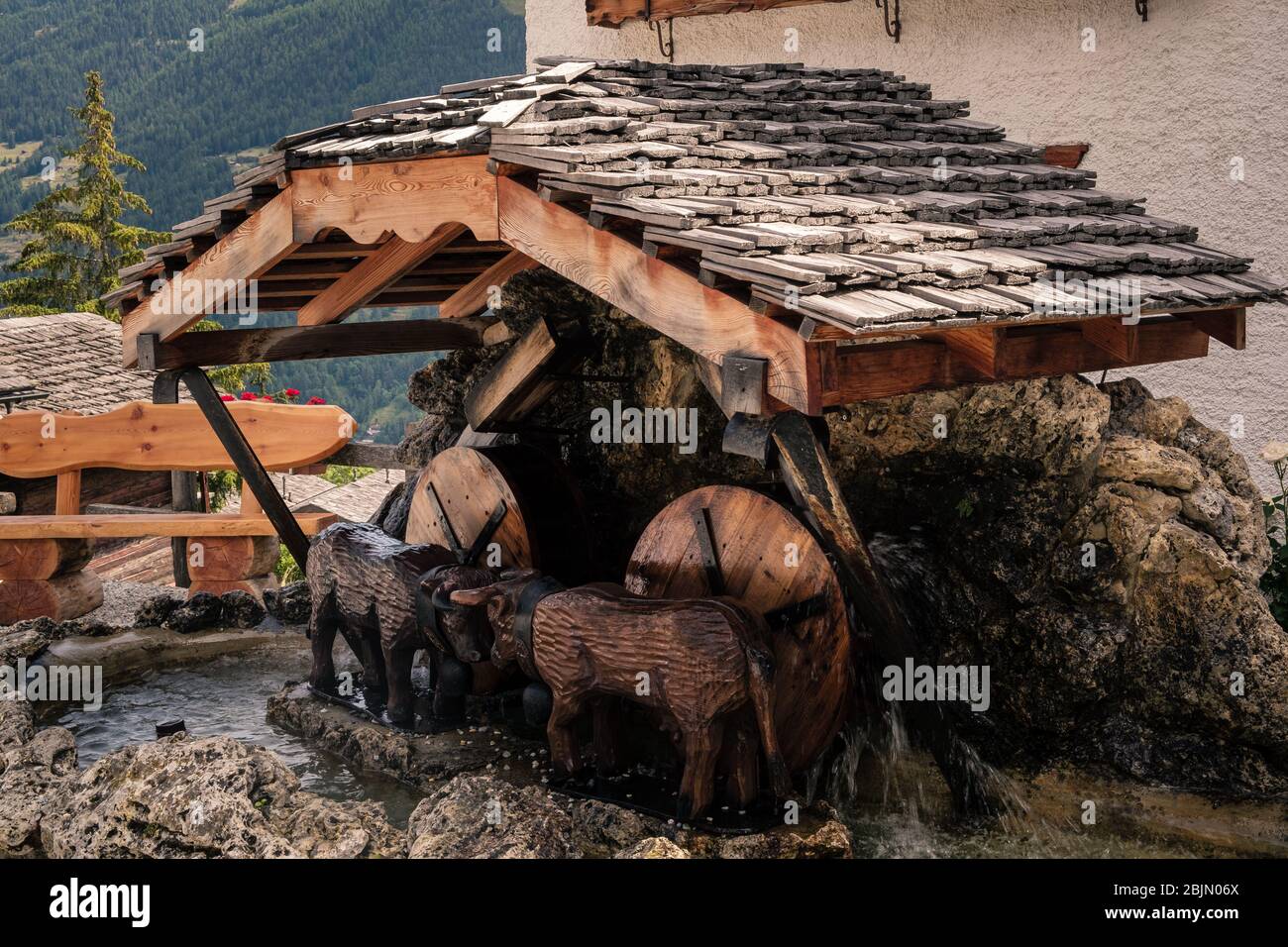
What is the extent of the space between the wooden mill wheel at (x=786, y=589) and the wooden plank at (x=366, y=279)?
2.28 metres

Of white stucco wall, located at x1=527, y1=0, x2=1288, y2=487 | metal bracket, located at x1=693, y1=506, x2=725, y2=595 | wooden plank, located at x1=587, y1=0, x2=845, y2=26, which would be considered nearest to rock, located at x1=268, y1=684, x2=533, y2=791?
metal bracket, located at x1=693, y1=506, x2=725, y2=595

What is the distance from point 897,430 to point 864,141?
4.55 ft

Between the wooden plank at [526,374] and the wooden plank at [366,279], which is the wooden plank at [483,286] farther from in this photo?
the wooden plank at [526,374]

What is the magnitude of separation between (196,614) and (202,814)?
4139 mm

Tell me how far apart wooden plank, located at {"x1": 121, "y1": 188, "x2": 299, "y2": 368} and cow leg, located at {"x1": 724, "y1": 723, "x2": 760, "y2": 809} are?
3127 mm

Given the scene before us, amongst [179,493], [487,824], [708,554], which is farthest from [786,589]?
[179,493]

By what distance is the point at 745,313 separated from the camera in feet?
16.8

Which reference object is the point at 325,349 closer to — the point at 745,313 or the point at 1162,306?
the point at 745,313

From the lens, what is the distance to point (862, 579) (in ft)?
18.1

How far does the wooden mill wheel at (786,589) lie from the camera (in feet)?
19.1

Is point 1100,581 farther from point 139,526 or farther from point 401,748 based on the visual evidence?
point 139,526

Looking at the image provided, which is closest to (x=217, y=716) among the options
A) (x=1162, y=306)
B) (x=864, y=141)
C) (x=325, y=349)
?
(x=325, y=349)

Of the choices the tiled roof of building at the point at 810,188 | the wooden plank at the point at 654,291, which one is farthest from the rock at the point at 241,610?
the wooden plank at the point at 654,291

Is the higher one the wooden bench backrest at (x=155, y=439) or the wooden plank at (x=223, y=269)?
the wooden plank at (x=223, y=269)
